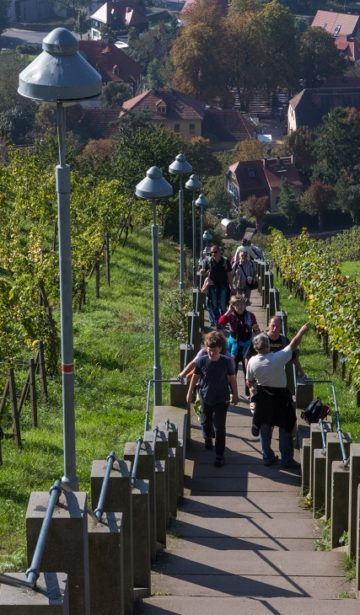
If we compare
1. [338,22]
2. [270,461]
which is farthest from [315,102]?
[270,461]

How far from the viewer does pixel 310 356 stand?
20.1 m

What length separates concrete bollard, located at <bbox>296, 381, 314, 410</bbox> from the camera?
13273 millimetres

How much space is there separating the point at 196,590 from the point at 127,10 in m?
158

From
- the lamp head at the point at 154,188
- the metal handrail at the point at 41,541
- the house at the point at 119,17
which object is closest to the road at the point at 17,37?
the house at the point at 119,17

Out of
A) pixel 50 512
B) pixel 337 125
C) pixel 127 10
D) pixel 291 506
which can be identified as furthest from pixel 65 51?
pixel 127 10

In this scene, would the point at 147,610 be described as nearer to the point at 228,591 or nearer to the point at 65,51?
the point at 228,591

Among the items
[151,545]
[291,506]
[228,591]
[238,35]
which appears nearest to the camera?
[228,591]

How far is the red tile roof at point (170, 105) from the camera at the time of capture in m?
109

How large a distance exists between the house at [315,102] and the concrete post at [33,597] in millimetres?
108886

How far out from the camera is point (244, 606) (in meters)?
7.18

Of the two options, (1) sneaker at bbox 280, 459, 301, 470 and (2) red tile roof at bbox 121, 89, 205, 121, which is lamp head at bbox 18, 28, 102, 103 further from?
(2) red tile roof at bbox 121, 89, 205, 121

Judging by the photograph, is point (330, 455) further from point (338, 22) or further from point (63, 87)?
point (338, 22)

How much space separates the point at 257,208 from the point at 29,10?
90.8m

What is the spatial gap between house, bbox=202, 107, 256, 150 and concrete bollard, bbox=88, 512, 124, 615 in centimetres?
10454
